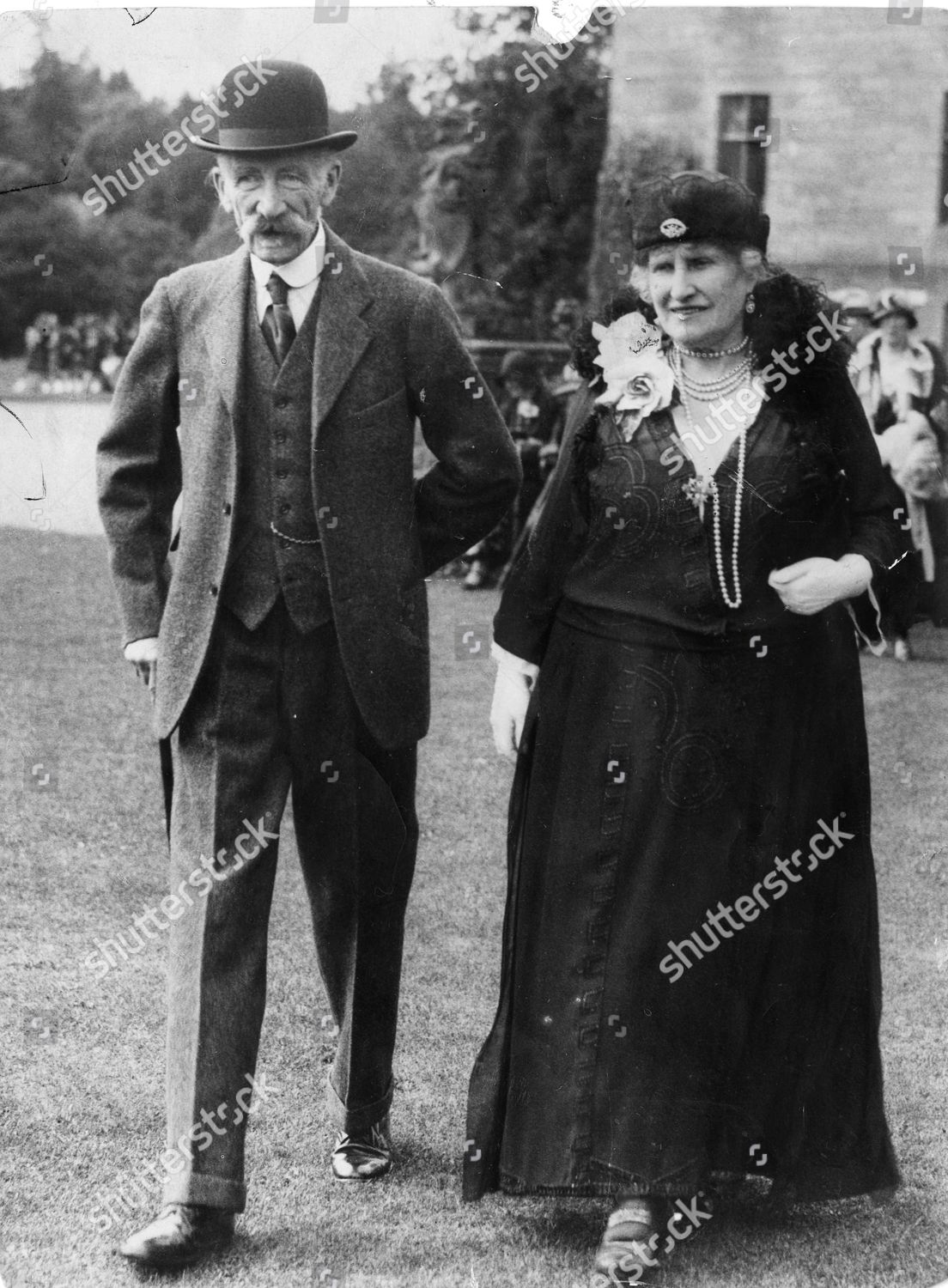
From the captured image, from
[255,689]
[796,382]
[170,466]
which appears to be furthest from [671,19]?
[255,689]

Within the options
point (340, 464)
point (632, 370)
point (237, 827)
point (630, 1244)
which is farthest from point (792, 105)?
point (630, 1244)

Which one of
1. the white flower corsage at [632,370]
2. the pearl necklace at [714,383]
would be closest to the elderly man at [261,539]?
the white flower corsage at [632,370]

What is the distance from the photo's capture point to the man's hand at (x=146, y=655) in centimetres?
331

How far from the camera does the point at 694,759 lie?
3166 mm

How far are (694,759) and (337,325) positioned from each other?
44.8 inches

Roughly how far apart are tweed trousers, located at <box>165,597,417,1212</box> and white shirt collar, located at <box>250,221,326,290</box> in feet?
2.13

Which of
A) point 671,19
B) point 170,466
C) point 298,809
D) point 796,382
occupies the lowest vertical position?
point 298,809

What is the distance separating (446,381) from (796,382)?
722mm

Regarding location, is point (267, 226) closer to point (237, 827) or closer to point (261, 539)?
point (261, 539)

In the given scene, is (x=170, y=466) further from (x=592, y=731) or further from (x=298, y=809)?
(x=592, y=731)

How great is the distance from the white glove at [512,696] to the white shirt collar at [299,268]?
857 mm

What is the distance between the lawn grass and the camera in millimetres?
3176

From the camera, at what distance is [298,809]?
3.34 metres

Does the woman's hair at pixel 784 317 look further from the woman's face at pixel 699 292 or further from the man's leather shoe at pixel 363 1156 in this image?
the man's leather shoe at pixel 363 1156
